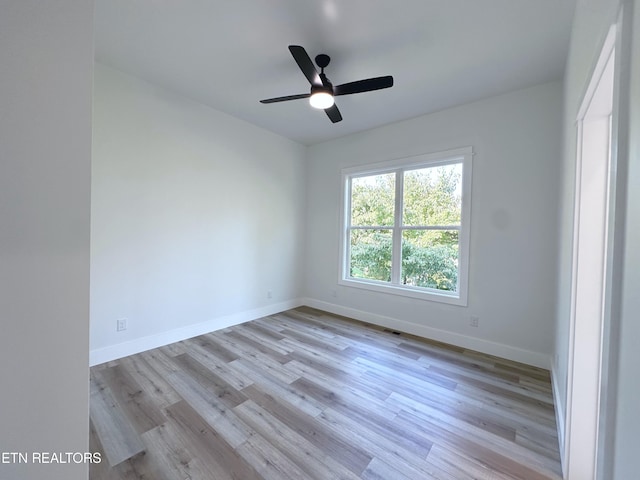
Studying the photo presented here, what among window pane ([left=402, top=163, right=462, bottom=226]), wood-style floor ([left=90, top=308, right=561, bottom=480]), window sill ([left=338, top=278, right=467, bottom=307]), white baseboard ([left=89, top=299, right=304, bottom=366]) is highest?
window pane ([left=402, top=163, right=462, bottom=226])

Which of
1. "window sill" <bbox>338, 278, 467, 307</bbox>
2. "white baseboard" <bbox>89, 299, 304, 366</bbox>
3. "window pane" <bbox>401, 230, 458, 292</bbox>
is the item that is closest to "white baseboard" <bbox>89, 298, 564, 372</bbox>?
"white baseboard" <bbox>89, 299, 304, 366</bbox>

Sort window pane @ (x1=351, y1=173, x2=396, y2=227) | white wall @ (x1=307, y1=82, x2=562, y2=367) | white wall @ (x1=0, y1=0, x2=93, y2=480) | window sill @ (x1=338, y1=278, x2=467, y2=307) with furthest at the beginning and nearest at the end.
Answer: window pane @ (x1=351, y1=173, x2=396, y2=227) < window sill @ (x1=338, y1=278, x2=467, y2=307) < white wall @ (x1=307, y1=82, x2=562, y2=367) < white wall @ (x1=0, y1=0, x2=93, y2=480)

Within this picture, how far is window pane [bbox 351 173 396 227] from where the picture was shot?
3789 millimetres

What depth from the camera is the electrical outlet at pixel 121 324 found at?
8.68ft

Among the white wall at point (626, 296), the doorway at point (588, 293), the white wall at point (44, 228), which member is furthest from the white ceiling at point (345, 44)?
the white wall at point (626, 296)

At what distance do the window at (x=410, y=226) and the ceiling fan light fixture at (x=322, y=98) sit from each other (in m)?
1.64

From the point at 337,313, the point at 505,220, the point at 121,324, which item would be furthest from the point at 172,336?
the point at 505,220

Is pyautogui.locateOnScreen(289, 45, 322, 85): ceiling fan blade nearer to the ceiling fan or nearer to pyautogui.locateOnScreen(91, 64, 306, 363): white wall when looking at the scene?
the ceiling fan

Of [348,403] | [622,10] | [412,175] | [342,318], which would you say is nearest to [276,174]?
[412,175]

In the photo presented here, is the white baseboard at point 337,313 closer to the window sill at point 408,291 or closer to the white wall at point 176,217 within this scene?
the white wall at point 176,217

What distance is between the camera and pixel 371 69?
246cm

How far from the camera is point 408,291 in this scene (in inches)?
137

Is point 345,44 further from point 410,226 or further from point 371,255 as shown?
point 371,255

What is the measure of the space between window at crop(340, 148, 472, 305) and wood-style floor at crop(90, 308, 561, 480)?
35.0 inches
